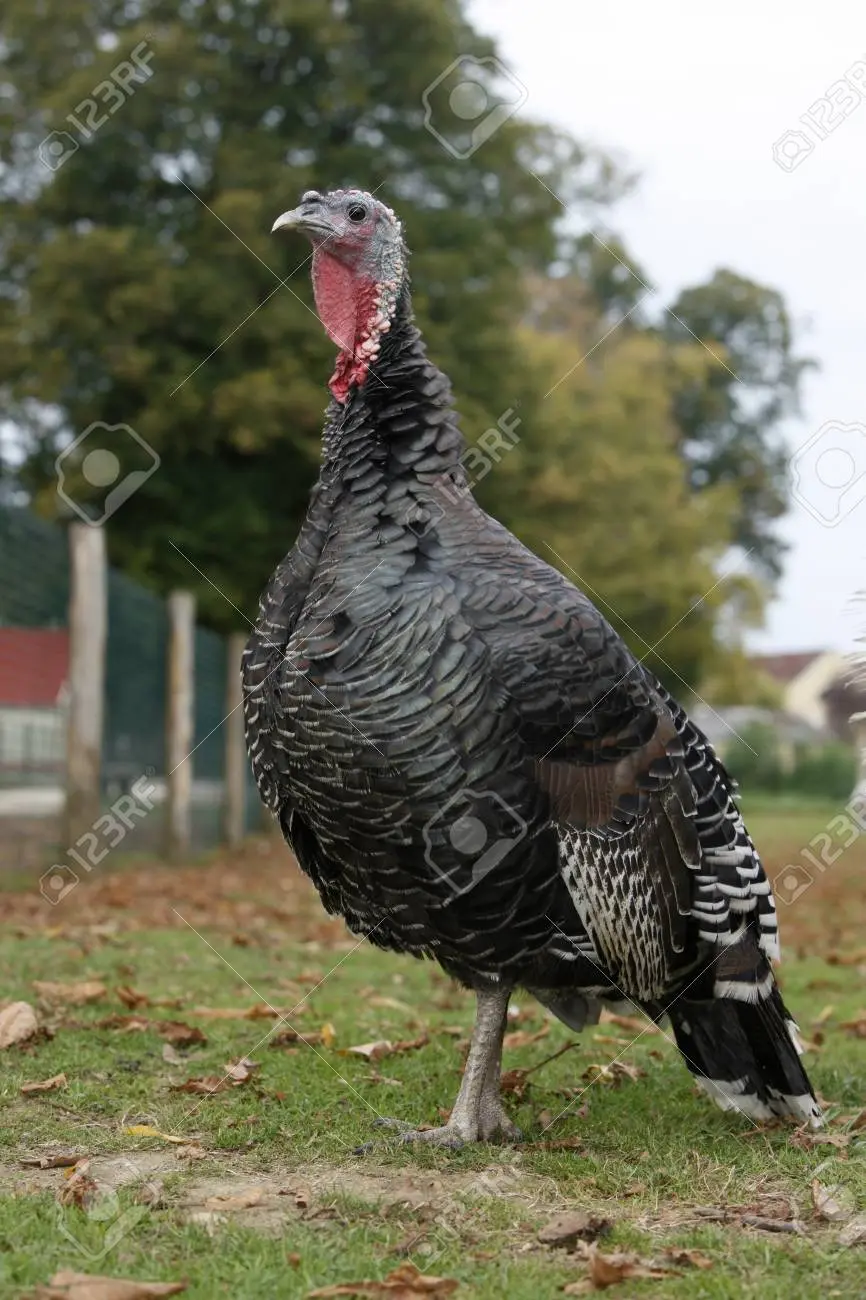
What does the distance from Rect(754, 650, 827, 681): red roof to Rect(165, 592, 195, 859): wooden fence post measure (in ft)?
226

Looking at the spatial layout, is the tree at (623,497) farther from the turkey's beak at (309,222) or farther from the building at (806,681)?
the building at (806,681)

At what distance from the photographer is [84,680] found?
37.0ft

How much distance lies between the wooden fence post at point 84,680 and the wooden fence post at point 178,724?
209 cm

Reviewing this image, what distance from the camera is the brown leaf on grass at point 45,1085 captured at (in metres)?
4.64

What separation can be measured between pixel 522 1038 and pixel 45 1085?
215 centimetres

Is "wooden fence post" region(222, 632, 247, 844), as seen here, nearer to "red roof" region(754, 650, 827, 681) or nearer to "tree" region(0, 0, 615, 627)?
"tree" region(0, 0, 615, 627)

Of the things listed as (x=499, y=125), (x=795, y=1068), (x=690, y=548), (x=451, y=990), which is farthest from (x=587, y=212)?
(x=795, y=1068)

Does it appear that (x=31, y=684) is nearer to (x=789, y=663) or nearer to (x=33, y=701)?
(x=33, y=701)

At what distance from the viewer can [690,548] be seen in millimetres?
31406

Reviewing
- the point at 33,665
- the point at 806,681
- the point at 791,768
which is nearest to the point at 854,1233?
the point at 33,665

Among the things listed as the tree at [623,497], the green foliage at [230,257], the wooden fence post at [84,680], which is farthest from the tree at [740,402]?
the wooden fence post at [84,680]

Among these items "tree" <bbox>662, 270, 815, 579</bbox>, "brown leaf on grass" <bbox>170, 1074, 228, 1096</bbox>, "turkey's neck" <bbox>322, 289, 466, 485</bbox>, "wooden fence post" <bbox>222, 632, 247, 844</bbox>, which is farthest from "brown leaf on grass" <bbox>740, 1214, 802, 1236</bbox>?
"tree" <bbox>662, 270, 815, 579</bbox>

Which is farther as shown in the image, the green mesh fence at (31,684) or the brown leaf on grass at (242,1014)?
the green mesh fence at (31,684)

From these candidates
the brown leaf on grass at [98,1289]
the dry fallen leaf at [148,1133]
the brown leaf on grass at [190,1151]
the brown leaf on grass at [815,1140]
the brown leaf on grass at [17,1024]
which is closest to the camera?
the brown leaf on grass at [98,1289]
